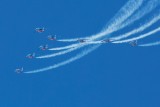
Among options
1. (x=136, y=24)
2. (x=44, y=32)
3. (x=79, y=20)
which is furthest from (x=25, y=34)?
(x=136, y=24)

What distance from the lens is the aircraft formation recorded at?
2504 mm

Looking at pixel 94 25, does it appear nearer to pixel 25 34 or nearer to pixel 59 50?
pixel 59 50

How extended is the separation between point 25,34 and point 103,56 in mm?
597

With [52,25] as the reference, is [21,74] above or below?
below

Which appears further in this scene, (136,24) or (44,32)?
(44,32)

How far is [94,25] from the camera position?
274 cm

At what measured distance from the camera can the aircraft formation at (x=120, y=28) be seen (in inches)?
98.6

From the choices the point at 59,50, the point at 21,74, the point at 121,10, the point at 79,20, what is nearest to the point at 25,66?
the point at 21,74

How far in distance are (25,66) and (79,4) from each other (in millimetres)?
606

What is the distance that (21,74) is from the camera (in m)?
2.90

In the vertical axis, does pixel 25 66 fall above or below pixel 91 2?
below

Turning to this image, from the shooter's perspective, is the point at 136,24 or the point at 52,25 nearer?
the point at 136,24

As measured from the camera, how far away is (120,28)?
2.58 meters

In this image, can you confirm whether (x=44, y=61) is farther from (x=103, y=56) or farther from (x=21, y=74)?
(x=103, y=56)
